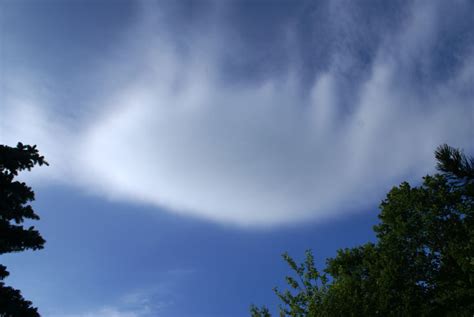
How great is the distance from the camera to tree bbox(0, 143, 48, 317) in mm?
11977

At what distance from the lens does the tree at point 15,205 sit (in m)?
12.0

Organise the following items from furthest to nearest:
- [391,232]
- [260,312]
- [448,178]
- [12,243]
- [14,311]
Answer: [391,232]
[260,312]
[12,243]
[14,311]
[448,178]

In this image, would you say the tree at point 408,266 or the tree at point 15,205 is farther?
the tree at point 408,266

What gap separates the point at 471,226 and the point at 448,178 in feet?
51.6

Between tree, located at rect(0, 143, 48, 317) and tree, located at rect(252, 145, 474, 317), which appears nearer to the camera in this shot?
tree, located at rect(0, 143, 48, 317)

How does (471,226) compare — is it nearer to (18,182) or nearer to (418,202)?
(418,202)

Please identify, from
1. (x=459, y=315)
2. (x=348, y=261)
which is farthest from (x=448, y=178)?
(x=348, y=261)

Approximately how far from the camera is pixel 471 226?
19828 mm

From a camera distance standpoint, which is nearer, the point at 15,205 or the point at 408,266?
the point at 15,205

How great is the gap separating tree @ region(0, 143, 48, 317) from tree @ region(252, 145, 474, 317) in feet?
40.3

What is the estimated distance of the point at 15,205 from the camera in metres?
12.5

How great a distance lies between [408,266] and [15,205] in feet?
67.2

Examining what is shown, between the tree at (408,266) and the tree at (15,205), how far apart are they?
1228 centimetres

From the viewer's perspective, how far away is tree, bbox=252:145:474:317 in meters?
16.7
